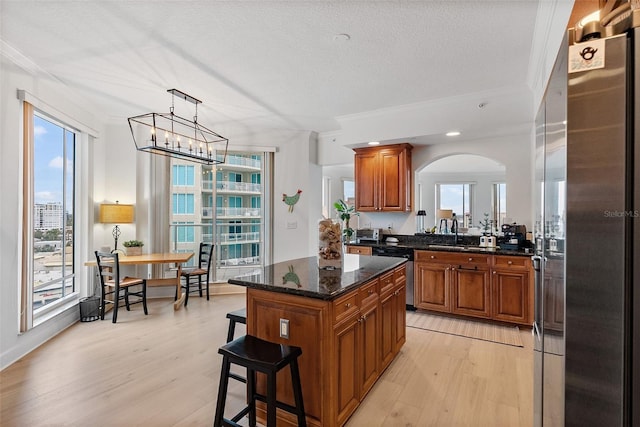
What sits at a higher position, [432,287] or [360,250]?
[360,250]

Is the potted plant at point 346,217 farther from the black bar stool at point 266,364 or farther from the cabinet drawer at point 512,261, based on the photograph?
the black bar stool at point 266,364

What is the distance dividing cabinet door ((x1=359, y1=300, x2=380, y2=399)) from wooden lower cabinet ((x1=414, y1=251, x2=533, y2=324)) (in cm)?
200

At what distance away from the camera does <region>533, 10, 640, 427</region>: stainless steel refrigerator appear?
875mm

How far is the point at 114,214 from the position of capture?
4512 mm

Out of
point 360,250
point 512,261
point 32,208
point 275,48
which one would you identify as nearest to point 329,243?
point 275,48

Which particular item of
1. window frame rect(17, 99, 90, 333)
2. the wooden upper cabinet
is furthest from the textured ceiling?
the wooden upper cabinet

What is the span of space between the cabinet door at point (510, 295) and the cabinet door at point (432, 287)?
0.55m

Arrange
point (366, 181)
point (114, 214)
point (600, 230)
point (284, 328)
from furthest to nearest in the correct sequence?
point (366, 181), point (114, 214), point (284, 328), point (600, 230)

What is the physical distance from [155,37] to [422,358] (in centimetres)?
370

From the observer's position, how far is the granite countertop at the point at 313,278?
6.11ft

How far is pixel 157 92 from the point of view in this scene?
153 inches

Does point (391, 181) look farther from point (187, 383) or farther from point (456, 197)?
point (456, 197)

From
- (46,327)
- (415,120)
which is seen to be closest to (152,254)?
(46,327)

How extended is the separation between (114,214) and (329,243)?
3654 mm
